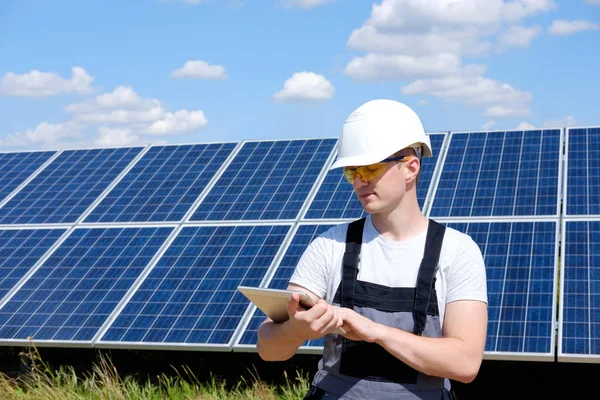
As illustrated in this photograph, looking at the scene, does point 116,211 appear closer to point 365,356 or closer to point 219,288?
point 219,288

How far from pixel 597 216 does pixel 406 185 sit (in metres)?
7.83

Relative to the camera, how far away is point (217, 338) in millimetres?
10047

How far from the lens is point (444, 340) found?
3.69 metres

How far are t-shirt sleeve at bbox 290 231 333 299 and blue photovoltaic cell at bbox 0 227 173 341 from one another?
24.1ft

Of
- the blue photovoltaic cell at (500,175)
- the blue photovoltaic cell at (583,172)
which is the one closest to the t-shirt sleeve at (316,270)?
the blue photovoltaic cell at (500,175)

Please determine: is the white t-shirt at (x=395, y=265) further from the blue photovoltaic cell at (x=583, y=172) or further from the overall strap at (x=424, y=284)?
the blue photovoltaic cell at (x=583, y=172)

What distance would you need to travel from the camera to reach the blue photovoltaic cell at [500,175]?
11.6 meters

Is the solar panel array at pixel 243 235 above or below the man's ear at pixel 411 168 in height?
below

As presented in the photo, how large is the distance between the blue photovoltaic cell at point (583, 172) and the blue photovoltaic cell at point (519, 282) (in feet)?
1.97

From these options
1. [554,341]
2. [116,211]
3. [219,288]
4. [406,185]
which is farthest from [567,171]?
→ [406,185]

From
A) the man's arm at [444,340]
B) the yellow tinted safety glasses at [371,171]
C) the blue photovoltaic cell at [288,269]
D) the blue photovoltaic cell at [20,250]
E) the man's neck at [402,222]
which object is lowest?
the blue photovoltaic cell at [288,269]

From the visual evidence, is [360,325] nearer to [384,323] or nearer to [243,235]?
[384,323]

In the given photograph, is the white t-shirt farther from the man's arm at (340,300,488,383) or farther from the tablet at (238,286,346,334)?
the tablet at (238,286,346,334)

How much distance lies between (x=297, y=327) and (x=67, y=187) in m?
12.2
